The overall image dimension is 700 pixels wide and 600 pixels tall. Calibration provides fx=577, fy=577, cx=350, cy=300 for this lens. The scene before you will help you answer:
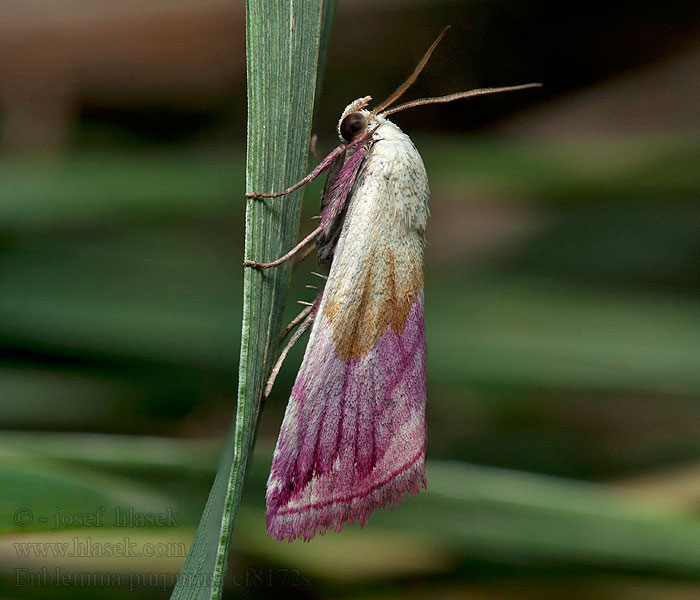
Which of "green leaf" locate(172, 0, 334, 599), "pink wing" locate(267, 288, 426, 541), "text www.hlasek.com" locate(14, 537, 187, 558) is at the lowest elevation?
"text www.hlasek.com" locate(14, 537, 187, 558)

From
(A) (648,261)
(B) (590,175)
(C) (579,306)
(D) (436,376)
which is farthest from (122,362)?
(A) (648,261)

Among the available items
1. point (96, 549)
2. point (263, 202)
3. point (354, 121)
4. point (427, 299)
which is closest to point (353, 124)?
point (354, 121)

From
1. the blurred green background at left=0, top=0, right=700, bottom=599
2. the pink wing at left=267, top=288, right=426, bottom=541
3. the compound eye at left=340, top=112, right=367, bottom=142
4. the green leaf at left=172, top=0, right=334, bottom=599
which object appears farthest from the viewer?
the blurred green background at left=0, top=0, right=700, bottom=599

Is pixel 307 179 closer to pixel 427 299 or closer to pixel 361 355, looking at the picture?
pixel 361 355

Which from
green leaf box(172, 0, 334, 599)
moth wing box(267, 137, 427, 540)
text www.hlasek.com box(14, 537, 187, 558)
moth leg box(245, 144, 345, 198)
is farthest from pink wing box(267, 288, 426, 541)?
text www.hlasek.com box(14, 537, 187, 558)

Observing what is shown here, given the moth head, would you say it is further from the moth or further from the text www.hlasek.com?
the text www.hlasek.com

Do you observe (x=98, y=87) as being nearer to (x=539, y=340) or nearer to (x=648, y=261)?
(x=539, y=340)
